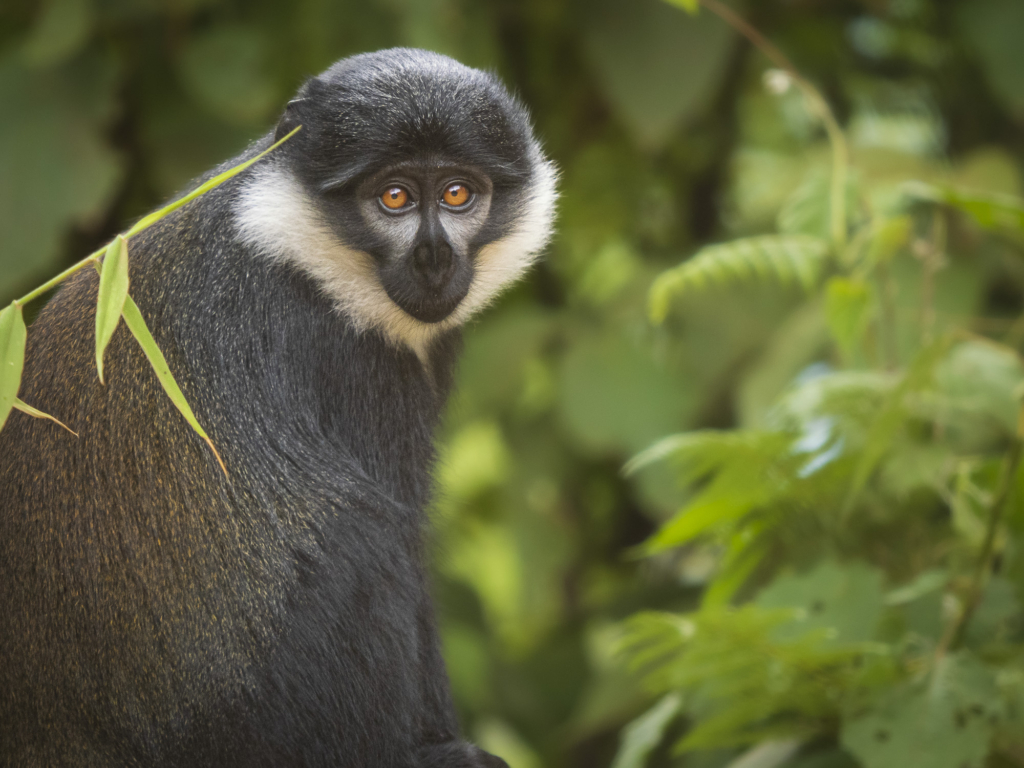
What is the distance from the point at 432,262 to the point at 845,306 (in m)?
1.17

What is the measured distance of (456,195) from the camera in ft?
9.70

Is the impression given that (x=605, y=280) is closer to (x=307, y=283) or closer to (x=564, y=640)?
(x=564, y=640)

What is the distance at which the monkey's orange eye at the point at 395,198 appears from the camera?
2.87 metres

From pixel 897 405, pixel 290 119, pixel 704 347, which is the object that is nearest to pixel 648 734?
pixel 897 405

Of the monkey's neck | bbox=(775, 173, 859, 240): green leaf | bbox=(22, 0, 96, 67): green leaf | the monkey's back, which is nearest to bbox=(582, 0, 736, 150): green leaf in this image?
bbox=(775, 173, 859, 240): green leaf

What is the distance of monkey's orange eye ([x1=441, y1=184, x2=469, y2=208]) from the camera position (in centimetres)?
293

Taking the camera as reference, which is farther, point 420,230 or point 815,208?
point 815,208

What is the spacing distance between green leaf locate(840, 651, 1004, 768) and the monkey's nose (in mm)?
1491

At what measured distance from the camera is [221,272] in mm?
2746

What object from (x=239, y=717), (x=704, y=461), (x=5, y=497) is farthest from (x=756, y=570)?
(x=5, y=497)

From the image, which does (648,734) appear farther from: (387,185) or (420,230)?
(387,185)

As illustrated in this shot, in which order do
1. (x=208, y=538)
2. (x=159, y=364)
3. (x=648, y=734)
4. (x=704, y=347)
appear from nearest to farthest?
(x=159, y=364) < (x=208, y=538) < (x=648, y=734) < (x=704, y=347)

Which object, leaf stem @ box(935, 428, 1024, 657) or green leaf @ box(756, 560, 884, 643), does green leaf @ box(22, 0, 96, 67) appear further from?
leaf stem @ box(935, 428, 1024, 657)

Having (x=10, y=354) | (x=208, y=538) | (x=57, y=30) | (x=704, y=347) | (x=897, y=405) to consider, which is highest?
(x=57, y=30)
